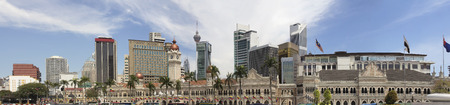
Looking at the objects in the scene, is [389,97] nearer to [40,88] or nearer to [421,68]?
[421,68]

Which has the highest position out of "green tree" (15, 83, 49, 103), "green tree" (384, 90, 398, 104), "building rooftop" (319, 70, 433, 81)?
"building rooftop" (319, 70, 433, 81)

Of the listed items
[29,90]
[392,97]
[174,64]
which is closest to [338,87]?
[392,97]

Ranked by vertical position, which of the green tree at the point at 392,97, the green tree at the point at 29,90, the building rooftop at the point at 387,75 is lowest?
the green tree at the point at 29,90

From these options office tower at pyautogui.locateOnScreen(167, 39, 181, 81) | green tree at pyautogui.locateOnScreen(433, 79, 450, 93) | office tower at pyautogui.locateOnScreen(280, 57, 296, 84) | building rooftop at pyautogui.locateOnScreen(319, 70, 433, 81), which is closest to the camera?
green tree at pyautogui.locateOnScreen(433, 79, 450, 93)

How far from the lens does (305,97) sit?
9381 centimetres

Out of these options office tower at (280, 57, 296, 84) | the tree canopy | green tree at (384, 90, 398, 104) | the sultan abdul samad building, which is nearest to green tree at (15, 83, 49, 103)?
the tree canopy

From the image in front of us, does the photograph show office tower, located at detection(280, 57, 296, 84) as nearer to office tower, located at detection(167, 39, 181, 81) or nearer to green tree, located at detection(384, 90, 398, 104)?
office tower, located at detection(167, 39, 181, 81)

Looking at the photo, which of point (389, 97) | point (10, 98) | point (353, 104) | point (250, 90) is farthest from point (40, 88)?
point (389, 97)

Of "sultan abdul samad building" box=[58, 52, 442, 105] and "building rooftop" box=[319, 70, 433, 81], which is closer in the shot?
"sultan abdul samad building" box=[58, 52, 442, 105]

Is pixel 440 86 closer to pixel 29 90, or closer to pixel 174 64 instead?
pixel 174 64

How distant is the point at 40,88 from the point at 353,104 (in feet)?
480

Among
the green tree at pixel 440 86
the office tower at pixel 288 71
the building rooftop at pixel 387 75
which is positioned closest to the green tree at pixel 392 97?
the building rooftop at pixel 387 75

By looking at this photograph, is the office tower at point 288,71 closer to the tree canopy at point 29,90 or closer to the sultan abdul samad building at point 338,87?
the sultan abdul samad building at point 338,87

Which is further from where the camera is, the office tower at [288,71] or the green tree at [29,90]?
the green tree at [29,90]
